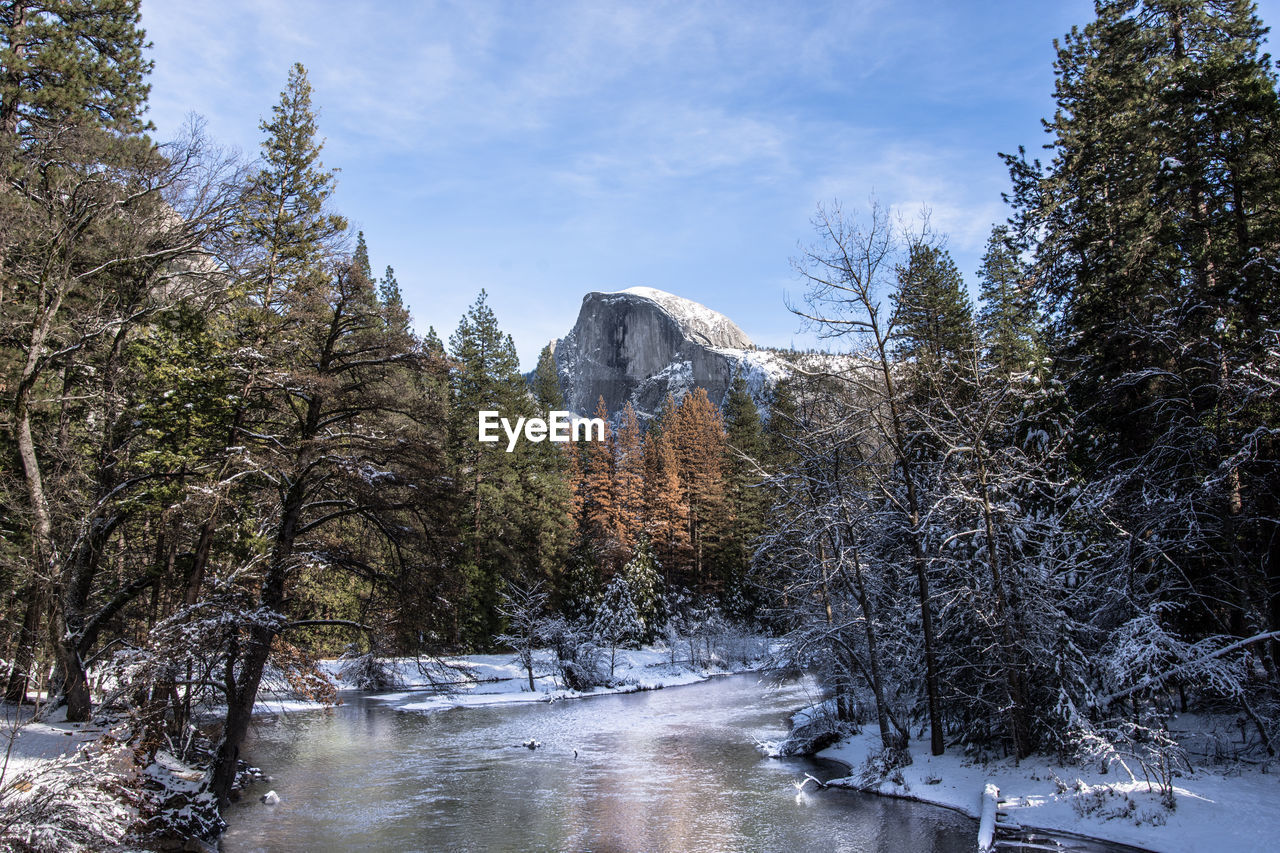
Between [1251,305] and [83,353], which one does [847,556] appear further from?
[83,353]

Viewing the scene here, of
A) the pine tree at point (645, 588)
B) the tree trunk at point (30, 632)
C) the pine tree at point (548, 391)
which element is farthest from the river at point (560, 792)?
the pine tree at point (548, 391)

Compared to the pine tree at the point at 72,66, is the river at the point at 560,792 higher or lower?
lower

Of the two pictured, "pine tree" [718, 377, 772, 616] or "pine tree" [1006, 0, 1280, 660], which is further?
"pine tree" [718, 377, 772, 616]

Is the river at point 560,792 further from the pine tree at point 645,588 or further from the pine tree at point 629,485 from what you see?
the pine tree at point 629,485

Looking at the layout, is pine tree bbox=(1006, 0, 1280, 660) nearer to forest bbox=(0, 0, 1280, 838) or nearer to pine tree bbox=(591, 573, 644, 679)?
forest bbox=(0, 0, 1280, 838)

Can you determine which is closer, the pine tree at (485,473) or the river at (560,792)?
the river at (560,792)

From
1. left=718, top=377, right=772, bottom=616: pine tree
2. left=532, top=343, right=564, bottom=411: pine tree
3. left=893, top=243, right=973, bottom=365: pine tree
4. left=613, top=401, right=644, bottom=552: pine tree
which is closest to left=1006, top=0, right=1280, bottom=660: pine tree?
left=893, top=243, right=973, bottom=365: pine tree

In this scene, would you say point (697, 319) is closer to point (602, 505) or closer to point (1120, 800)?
point (602, 505)
